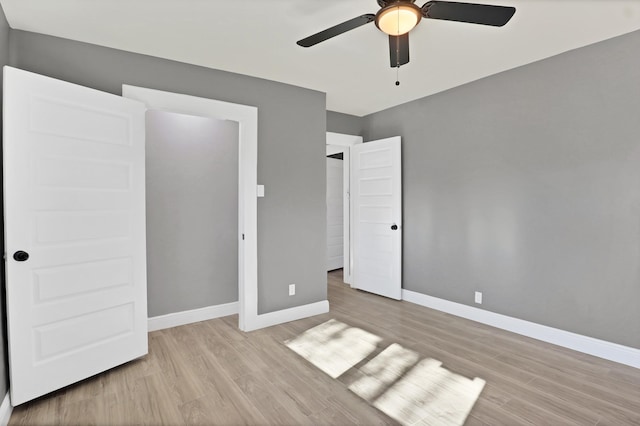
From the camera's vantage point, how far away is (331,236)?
21.8 ft

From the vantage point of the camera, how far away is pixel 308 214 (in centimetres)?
390

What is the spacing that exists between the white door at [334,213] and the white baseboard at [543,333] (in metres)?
2.50

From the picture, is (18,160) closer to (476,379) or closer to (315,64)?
(315,64)

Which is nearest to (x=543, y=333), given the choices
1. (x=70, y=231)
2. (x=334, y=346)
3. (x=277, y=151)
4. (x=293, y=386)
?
(x=334, y=346)

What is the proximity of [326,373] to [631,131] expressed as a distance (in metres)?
3.06

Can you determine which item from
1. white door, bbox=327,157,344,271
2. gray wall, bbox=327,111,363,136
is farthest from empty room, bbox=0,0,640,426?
white door, bbox=327,157,344,271

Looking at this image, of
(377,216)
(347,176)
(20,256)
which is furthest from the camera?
(347,176)

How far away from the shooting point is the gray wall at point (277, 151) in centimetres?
287

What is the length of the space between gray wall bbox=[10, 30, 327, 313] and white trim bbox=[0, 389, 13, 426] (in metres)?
1.96

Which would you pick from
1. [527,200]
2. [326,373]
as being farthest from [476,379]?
[527,200]

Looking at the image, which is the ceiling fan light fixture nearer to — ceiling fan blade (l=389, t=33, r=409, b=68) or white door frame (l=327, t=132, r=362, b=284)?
ceiling fan blade (l=389, t=33, r=409, b=68)

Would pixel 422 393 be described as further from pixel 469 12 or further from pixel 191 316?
pixel 191 316

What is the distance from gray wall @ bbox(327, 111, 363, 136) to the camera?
4785 millimetres

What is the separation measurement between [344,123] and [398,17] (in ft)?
10.2
